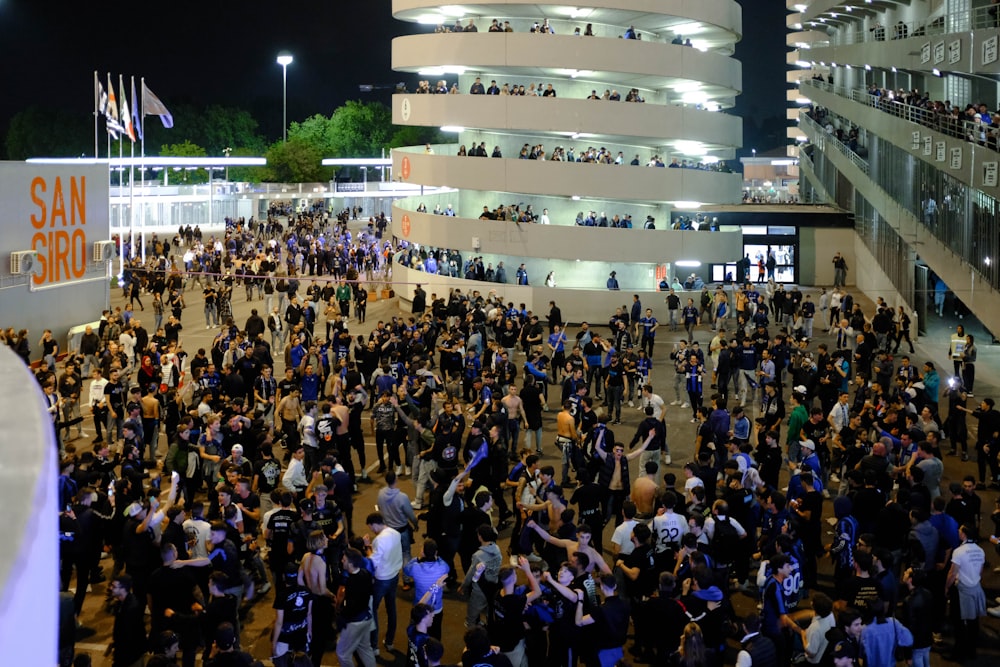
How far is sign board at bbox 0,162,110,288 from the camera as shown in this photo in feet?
94.5

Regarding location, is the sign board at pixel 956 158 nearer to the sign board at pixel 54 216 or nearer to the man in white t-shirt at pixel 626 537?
the man in white t-shirt at pixel 626 537

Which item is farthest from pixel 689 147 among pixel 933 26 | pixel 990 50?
pixel 990 50

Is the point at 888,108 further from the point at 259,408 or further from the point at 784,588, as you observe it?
the point at 784,588

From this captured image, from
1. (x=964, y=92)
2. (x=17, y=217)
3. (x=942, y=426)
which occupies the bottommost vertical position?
(x=942, y=426)

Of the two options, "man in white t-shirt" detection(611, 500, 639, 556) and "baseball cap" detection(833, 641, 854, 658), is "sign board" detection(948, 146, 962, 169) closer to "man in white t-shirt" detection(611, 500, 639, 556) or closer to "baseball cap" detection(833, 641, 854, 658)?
"man in white t-shirt" detection(611, 500, 639, 556)

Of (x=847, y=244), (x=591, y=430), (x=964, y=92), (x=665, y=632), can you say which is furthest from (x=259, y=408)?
(x=847, y=244)

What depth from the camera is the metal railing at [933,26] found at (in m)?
32.0

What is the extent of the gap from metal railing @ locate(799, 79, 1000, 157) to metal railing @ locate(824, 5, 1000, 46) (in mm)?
2312

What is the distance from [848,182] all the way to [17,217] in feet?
134

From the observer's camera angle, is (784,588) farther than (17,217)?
No

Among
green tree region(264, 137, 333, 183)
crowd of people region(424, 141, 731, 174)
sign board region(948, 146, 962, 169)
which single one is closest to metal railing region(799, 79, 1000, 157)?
sign board region(948, 146, 962, 169)

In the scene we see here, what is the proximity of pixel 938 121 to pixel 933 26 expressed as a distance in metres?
9.43

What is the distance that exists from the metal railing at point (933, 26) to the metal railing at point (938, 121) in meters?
2.31

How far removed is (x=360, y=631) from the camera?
413 inches
